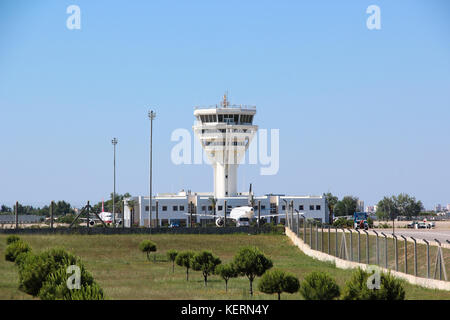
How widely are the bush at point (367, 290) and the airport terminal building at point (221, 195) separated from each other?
12176cm

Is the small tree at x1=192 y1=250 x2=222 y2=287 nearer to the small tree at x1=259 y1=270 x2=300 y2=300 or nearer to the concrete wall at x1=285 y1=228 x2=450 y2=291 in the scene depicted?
the concrete wall at x1=285 y1=228 x2=450 y2=291

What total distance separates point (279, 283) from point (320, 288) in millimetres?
4605

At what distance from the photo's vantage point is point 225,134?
149625 millimetres

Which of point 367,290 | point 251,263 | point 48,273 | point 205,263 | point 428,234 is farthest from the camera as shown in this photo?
point 428,234

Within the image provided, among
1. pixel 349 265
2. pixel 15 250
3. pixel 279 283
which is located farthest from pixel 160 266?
pixel 279 283

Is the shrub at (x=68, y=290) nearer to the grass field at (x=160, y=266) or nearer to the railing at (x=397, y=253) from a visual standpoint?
the grass field at (x=160, y=266)

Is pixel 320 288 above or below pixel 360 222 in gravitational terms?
below

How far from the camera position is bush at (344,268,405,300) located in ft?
82.1

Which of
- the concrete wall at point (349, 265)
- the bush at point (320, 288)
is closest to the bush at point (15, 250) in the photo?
the concrete wall at point (349, 265)

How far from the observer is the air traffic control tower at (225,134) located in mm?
149750

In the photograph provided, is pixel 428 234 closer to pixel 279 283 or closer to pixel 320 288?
pixel 279 283

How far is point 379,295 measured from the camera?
2498 centimetres
